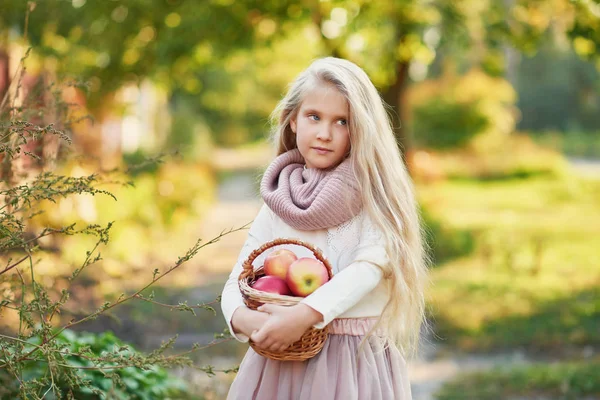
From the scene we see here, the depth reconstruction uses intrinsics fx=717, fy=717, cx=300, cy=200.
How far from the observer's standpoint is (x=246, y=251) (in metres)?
2.47

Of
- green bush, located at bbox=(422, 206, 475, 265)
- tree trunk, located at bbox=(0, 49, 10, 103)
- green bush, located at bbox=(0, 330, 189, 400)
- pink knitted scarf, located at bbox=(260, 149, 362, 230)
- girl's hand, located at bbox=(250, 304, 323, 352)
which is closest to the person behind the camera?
girl's hand, located at bbox=(250, 304, 323, 352)

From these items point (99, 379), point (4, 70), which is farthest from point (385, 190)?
point (4, 70)

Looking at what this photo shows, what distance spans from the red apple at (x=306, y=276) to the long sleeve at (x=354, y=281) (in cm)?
3

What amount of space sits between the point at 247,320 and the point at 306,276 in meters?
0.22

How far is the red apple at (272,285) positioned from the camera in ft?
7.09

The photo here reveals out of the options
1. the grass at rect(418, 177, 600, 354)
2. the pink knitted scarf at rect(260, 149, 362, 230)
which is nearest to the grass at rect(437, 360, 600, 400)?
the grass at rect(418, 177, 600, 354)

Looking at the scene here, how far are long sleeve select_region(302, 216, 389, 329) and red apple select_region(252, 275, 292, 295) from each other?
0.11 metres

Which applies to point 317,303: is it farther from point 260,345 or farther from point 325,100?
point 325,100

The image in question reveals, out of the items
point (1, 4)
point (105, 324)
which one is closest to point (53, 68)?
point (1, 4)

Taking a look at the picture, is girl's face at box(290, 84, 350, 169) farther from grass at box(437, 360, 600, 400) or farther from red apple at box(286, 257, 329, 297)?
grass at box(437, 360, 600, 400)

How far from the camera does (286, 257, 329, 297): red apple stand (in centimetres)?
214

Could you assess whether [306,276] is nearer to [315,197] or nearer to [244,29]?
[315,197]

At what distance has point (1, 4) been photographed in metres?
6.62

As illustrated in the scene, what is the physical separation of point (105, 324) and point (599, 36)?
500 centimetres
